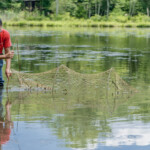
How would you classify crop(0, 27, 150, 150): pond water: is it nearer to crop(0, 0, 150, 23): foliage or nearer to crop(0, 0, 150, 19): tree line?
crop(0, 0, 150, 23): foliage

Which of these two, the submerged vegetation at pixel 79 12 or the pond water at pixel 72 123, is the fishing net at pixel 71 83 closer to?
the pond water at pixel 72 123

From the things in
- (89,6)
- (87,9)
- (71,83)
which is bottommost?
(87,9)

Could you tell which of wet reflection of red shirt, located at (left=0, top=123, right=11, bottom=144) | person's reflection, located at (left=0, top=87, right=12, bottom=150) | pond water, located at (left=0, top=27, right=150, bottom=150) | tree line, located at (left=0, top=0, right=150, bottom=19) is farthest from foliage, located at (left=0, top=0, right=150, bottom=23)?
wet reflection of red shirt, located at (left=0, top=123, right=11, bottom=144)

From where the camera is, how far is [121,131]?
674cm

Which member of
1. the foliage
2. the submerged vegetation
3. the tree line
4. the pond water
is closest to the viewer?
the pond water

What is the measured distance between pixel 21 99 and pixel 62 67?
69.6 inches

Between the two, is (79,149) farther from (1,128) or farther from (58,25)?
(58,25)

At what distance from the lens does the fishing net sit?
10.6m

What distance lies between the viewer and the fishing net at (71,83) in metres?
10.6

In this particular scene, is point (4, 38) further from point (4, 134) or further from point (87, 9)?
point (87, 9)

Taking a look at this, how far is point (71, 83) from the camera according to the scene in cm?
1102

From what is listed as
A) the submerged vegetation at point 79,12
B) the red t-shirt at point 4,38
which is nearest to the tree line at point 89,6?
the submerged vegetation at point 79,12

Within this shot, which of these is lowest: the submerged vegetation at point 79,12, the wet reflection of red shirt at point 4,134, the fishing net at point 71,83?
the submerged vegetation at point 79,12

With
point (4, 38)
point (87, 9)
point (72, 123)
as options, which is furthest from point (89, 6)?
point (72, 123)
